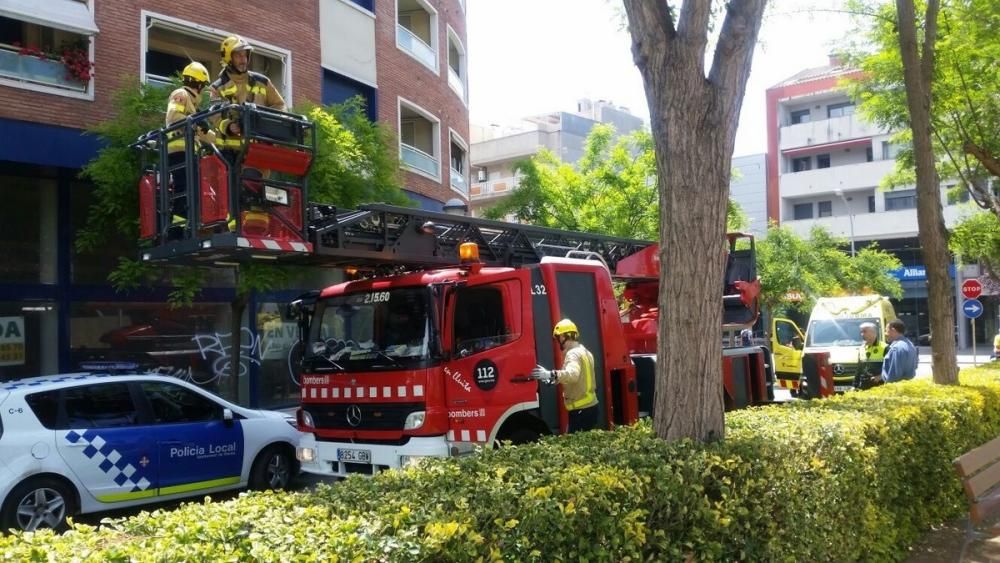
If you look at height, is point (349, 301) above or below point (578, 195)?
below

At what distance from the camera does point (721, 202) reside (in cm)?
511

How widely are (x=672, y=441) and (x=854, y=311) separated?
A: 16.3 m

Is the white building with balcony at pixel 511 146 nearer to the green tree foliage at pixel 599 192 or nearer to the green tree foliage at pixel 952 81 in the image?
the green tree foliage at pixel 599 192

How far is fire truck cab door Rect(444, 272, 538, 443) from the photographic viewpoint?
23.5 ft

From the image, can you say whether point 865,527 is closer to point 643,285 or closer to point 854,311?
point 643,285

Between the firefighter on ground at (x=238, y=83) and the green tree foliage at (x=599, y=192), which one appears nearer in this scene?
the firefighter on ground at (x=238, y=83)

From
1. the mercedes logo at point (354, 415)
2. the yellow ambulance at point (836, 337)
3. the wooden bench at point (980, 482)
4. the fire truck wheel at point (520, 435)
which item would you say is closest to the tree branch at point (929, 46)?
the wooden bench at point (980, 482)

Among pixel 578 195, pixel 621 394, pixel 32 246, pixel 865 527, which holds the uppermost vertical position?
pixel 578 195

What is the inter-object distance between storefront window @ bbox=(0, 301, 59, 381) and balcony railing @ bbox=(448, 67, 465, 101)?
1168 centimetres

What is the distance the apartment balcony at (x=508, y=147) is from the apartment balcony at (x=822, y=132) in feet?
43.5

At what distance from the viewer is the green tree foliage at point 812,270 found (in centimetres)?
3020

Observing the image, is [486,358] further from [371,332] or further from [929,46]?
[929,46]

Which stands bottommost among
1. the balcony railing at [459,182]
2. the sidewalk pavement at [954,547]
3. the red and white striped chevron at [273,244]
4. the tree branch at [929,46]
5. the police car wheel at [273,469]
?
the sidewalk pavement at [954,547]

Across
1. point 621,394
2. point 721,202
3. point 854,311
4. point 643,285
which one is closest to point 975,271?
point 854,311
